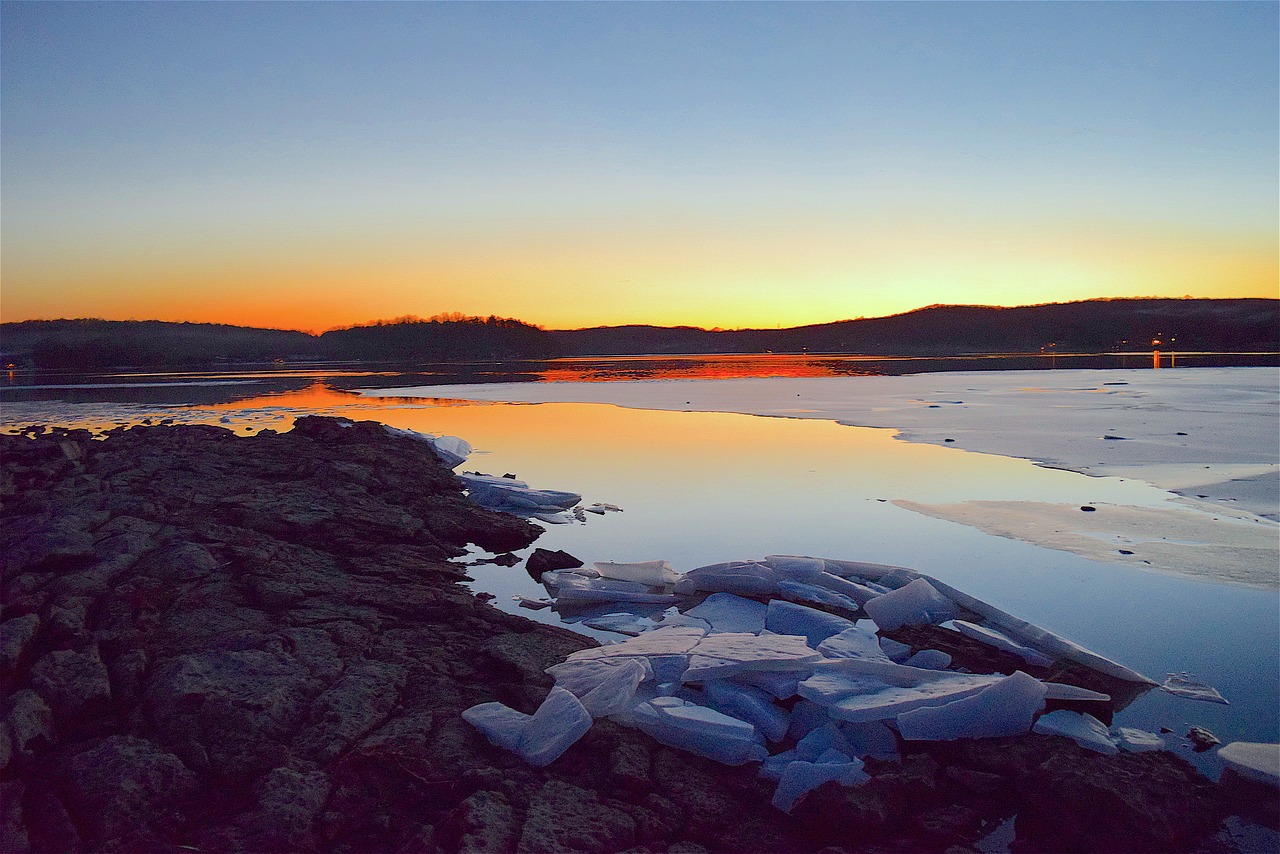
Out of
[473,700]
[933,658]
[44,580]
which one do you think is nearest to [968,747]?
[933,658]

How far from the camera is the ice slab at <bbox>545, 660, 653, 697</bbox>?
9.90ft

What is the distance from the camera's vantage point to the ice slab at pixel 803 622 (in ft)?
12.1

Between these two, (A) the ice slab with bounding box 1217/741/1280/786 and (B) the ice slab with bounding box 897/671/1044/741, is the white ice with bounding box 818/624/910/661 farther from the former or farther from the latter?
(A) the ice slab with bounding box 1217/741/1280/786

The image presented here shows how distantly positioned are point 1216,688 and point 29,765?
4309mm

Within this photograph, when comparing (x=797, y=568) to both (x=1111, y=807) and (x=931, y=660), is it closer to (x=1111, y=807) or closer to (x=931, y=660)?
(x=931, y=660)

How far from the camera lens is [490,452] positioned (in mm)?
10484

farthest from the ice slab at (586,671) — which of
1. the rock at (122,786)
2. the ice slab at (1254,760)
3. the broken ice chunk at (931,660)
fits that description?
the ice slab at (1254,760)

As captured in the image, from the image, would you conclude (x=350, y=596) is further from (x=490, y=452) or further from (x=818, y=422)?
(x=818, y=422)

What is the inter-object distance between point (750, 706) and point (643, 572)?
1.77m

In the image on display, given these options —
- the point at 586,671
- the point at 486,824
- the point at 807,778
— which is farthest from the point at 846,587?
the point at 486,824

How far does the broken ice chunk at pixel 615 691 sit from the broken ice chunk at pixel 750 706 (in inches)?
11.3

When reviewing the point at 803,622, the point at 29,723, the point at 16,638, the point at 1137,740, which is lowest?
the point at 1137,740

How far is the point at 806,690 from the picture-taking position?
9.49 ft

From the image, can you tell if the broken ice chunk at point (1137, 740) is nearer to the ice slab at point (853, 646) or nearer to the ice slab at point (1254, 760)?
the ice slab at point (1254, 760)
